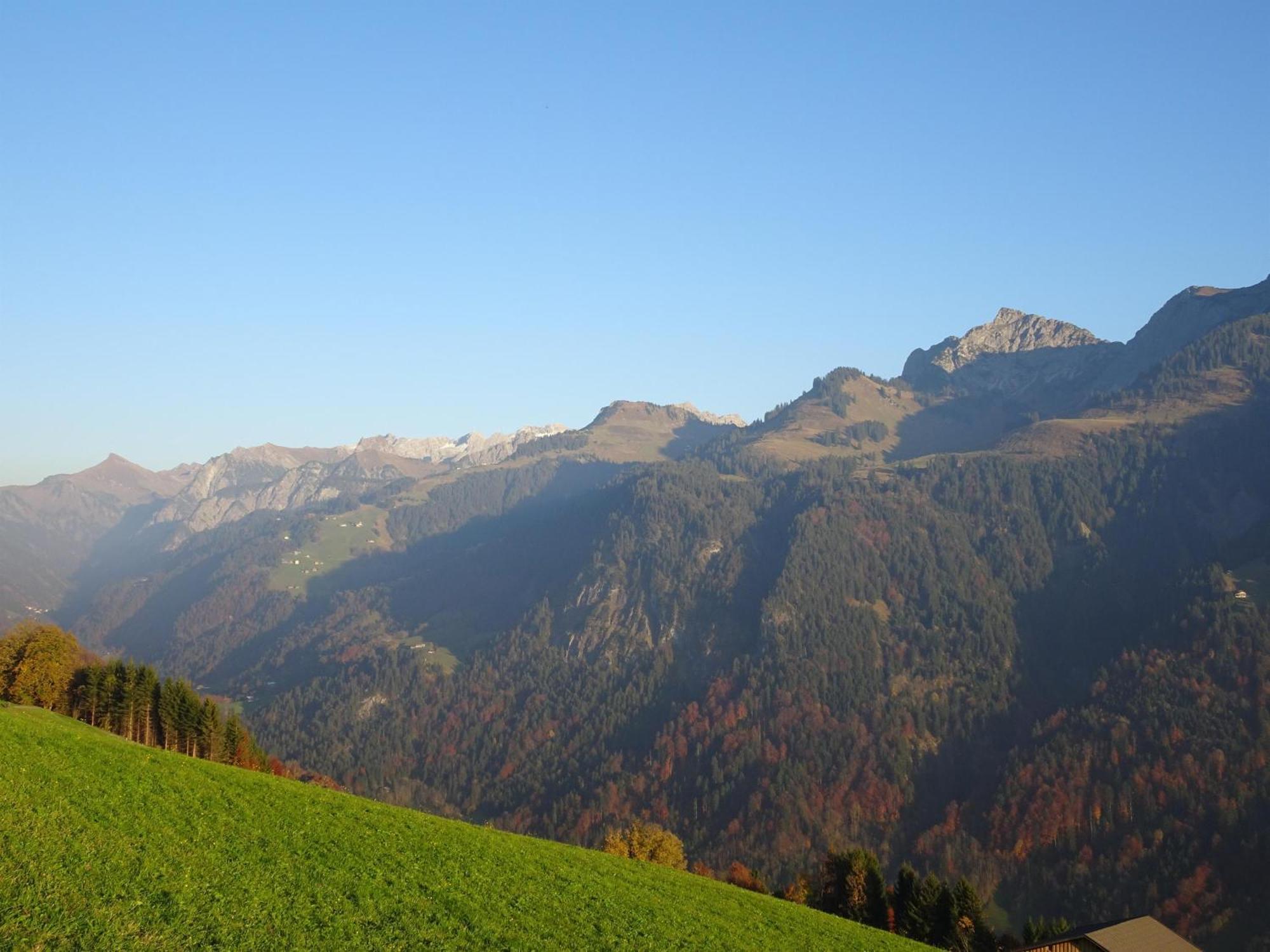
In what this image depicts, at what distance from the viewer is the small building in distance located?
59.1 metres

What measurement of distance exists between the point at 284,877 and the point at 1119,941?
169 ft

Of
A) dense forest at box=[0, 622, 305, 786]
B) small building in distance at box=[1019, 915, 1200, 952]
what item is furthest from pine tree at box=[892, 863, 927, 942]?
dense forest at box=[0, 622, 305, 786]

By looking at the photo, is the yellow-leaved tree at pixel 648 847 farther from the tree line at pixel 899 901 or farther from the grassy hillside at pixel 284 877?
the grassy hillside at pixel 284 877

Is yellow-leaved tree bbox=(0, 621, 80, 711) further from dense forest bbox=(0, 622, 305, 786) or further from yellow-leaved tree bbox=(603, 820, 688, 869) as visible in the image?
yellow-leaved tree bbox=(603, 820, 688, 869)

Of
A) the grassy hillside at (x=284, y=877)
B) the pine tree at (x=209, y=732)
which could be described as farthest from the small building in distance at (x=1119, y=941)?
the pine tree at (x=209, y=732)

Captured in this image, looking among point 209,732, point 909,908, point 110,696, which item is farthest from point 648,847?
point 110,696

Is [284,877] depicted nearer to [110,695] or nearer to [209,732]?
[110,695]

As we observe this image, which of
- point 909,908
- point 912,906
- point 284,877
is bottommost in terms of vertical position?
point 909,908

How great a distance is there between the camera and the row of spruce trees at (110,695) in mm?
99062

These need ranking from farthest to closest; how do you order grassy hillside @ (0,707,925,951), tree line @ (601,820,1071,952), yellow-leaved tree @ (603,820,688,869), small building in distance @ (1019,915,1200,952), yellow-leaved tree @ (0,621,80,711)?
yellow-leaved tree @ (603,820,688,869), yellow-leaved tree @ (0,621,80,711), tree line @ (601,820,1071,952), small building in distance @ (1019,915,1200,952), grassy hillside @ (0,707,925,951)

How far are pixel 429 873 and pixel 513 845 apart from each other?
12.8m

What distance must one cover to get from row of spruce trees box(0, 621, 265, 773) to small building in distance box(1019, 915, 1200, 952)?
77283mm

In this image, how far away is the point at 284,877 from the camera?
39.1 meters

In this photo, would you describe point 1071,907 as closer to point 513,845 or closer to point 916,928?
point 916,928
